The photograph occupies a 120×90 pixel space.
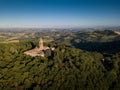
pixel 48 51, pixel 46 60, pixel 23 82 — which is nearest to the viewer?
pixel 23 82

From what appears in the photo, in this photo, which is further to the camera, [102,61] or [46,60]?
[102,61]

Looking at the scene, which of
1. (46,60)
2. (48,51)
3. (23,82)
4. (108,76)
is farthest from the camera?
(48,51)

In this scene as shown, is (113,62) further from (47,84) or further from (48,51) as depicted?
(47,84)

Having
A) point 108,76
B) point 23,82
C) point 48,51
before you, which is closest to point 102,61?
point 108,76

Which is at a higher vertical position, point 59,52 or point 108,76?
point 59,52

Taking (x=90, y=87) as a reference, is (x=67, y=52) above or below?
above

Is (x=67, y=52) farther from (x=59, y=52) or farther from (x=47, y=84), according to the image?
(x=47, y=84)

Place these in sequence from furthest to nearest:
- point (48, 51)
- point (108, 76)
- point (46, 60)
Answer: point (48, 51), point (46, 60), point (108, 76)

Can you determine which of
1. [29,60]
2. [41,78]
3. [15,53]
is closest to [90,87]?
[41,78]

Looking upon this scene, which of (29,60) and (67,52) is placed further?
(67,52)
